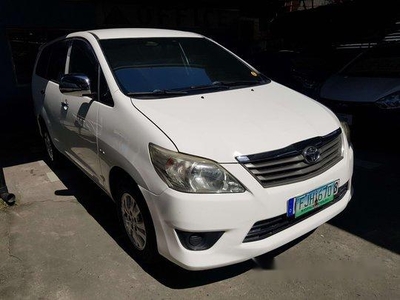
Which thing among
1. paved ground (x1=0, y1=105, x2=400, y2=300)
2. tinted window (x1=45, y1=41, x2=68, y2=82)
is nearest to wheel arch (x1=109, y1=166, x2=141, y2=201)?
paved ground (x1=0, y1=105, x2=400, y2=300)

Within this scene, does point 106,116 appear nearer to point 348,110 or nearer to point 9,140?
point 348,110

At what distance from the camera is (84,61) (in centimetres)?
346

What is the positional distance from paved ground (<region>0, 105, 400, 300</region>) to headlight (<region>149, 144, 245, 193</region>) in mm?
797

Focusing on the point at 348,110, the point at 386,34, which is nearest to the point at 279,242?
the point at 348,110

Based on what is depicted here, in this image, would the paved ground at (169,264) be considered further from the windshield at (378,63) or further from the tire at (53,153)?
the windshield at (378,63)

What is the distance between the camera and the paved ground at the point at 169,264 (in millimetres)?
2482

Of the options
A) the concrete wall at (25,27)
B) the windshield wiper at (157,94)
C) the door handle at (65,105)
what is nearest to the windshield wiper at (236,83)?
the windshield wiper at (157,94)

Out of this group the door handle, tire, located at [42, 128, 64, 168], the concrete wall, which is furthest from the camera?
the concrete wall

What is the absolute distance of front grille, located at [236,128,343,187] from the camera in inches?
86.6

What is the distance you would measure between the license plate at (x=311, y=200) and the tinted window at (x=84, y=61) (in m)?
1.85

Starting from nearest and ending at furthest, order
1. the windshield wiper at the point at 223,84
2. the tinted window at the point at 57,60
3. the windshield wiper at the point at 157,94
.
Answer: the windshield wiper at the point at 157,94 → the windshield wiper at the point at 223,84 → the tinted window at the point at 57,60

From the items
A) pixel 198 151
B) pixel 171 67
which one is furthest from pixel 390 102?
pixel 198 151

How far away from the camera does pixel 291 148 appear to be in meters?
2.32

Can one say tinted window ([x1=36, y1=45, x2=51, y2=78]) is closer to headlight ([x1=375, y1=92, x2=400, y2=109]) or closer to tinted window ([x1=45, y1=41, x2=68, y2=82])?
tinted window ([x1=45, y1=41, x2=68, y2=82])
